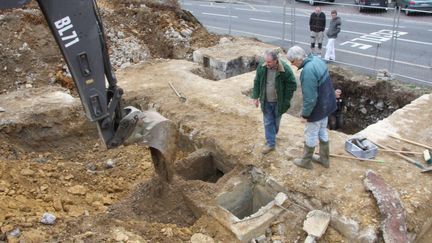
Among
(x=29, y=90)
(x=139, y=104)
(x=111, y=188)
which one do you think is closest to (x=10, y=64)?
(x=29, y=90)

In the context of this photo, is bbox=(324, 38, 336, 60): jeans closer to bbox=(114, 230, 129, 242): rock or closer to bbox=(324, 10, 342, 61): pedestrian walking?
bbox=(324, 10, 342, 61): pedestrian walking

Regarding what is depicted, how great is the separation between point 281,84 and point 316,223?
2.07 meters

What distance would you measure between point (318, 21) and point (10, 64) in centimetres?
906

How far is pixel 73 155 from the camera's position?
8750 millimetres

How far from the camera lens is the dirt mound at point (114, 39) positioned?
40.2 ft

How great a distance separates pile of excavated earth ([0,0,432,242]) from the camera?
19.3 ft

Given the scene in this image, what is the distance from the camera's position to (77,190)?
6656 mm

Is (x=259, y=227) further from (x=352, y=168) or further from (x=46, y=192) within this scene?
(x=46, y=192)

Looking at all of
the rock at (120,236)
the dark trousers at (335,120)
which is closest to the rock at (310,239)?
the rock at (120,236)

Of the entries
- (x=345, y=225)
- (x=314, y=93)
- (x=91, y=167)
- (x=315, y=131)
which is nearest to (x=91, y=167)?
(x=91, y=167)

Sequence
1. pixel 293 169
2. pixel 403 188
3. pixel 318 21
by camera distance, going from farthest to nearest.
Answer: pixel 318 21 < pixel 293 169 < pixel 403 188

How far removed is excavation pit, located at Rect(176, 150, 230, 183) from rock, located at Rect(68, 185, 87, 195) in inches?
61.5

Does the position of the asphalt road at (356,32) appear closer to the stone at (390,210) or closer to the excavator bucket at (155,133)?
the stone at (390,210)

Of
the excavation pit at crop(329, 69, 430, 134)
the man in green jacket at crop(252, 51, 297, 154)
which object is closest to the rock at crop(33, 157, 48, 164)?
the man in green jacket at crop(252, 51, 297, 154)
